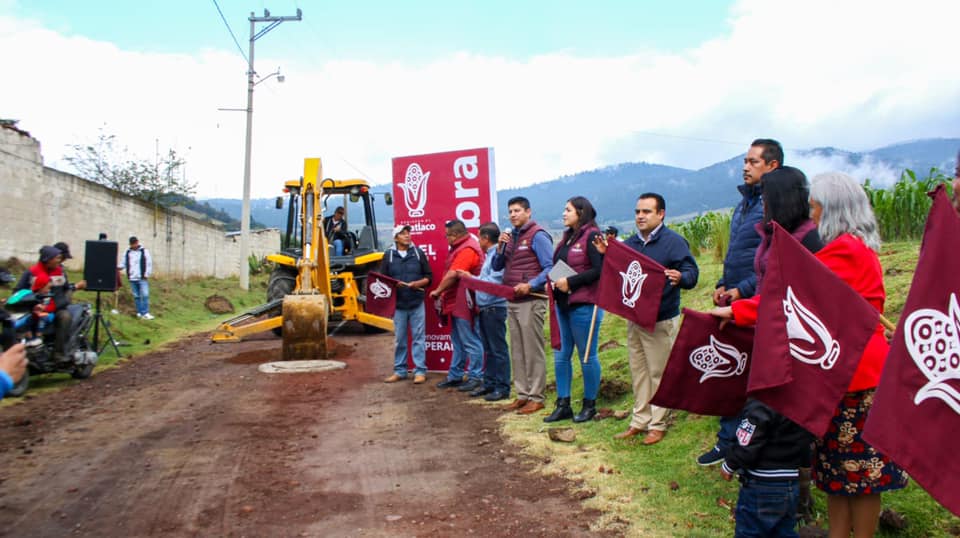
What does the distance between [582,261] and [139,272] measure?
11.8 meters

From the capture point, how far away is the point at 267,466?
213 inches

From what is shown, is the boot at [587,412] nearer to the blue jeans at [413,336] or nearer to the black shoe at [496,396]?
the black shoe at [496,396]

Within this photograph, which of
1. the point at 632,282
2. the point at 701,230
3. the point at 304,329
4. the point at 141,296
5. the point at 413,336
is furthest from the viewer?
the point at 701,230

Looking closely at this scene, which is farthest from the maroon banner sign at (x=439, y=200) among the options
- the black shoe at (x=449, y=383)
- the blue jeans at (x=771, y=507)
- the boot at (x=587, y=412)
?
the blue jeans at (x=771, y=507)

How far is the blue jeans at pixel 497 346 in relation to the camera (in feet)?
26.2

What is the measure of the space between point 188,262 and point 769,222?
24.2 m

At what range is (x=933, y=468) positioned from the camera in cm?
225

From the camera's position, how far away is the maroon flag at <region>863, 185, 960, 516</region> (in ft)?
7.31

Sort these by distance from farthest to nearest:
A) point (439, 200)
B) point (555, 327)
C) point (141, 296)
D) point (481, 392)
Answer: point (141, 296) < point (439, 200) < point (481, 392) < point (555, 327)

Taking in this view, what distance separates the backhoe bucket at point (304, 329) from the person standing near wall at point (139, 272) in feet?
20.3

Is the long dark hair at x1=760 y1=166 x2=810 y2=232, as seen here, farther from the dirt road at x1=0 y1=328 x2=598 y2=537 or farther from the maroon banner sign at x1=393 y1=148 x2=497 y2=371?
the maroon banner sign at x1=393 y1=148 x2=497 y2=371

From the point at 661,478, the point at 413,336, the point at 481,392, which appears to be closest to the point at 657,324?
the point at 661,478

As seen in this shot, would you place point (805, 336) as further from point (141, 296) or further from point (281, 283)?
point (141, 296)

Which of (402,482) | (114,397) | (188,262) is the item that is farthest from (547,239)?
(188,262)
